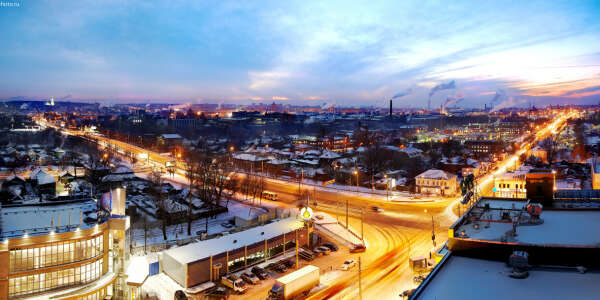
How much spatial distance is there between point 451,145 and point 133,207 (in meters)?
50.6

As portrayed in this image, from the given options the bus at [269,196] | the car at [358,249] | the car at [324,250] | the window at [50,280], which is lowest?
the car at [324,250]

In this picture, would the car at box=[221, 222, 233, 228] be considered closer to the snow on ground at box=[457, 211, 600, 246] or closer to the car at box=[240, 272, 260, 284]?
the car at box=[240, 272, 260, 284]

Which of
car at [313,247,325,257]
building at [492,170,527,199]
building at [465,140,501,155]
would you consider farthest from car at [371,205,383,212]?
building at [465,140,501,155]

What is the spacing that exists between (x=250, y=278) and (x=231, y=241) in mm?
2466

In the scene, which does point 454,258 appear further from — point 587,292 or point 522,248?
point 587,292

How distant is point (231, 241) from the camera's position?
18.0m

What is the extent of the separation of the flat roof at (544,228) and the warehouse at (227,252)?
9174 mm

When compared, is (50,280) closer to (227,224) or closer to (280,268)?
(280,268)

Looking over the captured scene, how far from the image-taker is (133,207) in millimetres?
26766

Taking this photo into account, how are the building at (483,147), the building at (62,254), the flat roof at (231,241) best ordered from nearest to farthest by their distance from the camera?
1. the building at (62,254)
2. the flat roof at (231,241)
3. the building at (483,147)

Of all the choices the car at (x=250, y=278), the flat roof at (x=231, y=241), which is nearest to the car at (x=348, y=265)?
the flat roof at (x=231, y=241)

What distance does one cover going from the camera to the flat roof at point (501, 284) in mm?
8227

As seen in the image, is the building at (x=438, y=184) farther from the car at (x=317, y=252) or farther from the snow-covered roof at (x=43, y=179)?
the snow-covered roof at (x=43, y=179)

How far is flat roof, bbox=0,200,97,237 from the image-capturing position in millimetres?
12609
